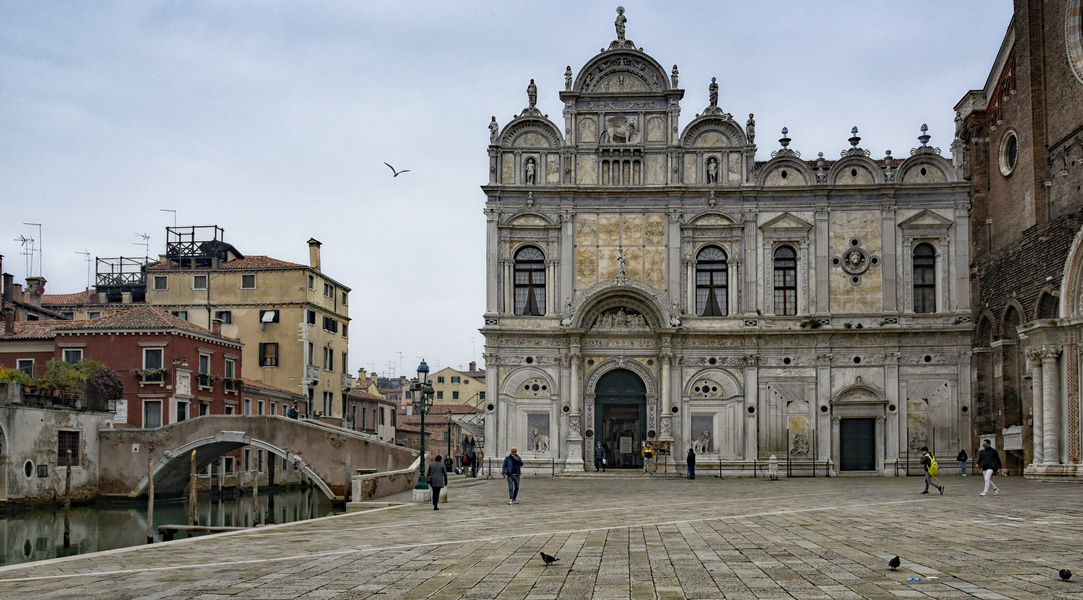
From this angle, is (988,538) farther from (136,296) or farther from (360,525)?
(136,296)

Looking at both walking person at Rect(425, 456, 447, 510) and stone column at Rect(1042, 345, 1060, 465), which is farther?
stone column at Rect(1042, 345, 1060, 465)

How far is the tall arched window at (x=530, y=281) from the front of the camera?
1432 inches

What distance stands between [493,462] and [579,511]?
50.6 feet

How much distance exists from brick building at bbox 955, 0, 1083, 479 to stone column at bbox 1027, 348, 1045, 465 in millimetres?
29

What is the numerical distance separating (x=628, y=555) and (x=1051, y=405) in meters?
21.0

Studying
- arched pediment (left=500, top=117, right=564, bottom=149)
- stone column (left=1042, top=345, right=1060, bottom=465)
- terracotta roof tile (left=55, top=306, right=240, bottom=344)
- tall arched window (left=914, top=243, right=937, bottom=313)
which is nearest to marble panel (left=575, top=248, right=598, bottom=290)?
arched pediment (left=500, top=117, right=564, bottom=149)

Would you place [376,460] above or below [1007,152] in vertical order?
below

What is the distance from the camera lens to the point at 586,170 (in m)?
36.7

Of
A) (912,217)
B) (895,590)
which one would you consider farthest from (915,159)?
(895,590)

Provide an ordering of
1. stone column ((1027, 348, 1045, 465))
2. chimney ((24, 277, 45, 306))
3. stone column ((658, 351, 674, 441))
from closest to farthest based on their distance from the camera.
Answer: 1. stone column ((1027, 348, 1045, 465))
2. stone column ((658, 351, 674, 441))
3. chimney ((24, 277, 45, 306))

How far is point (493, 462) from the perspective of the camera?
35.4 m

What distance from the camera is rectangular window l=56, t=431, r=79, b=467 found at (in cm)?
3606

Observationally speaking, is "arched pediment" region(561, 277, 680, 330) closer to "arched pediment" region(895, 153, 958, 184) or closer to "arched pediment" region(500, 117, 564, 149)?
"arched pediment" region(500, 117, 564, 149)

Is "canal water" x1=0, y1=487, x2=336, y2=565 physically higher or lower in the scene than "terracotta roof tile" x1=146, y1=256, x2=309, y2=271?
lower
